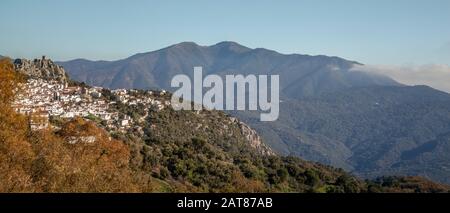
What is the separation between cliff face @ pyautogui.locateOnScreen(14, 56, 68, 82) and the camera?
100 m

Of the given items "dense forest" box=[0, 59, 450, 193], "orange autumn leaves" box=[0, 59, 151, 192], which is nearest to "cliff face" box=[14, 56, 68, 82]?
"dense forest" box=[0, 59, 450, 193]

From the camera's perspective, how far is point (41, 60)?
351 feet

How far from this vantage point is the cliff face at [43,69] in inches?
3942

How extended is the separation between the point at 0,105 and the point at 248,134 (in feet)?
295

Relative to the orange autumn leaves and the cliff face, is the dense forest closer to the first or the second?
the orange autumn leaves

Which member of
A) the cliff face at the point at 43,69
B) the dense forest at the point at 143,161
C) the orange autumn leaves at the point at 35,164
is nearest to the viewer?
the orange autumn leaves at the point at 35,164

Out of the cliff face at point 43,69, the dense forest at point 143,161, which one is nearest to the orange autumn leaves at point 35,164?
the dense forest at point 143,161

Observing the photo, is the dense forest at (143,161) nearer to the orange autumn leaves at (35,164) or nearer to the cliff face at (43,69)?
the orange autumn leaves at (35,164)

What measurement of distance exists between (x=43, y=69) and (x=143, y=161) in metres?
63.7

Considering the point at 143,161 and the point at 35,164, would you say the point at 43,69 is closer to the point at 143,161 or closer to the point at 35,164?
the point at 143,161

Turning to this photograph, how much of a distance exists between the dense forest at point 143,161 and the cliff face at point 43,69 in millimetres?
22026

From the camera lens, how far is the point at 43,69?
105 meters
